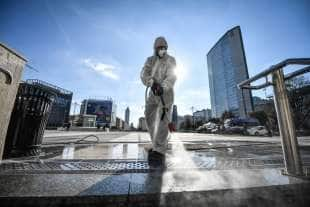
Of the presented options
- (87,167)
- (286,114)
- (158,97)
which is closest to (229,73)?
(158,97)

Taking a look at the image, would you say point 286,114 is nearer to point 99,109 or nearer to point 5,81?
point 5,81

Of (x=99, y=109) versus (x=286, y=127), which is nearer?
(x=286, y=127)

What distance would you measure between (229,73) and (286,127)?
74999mm

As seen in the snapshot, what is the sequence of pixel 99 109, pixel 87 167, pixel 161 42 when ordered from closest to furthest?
pixel 87 167 → pixel 161 42 → pixel 99 109

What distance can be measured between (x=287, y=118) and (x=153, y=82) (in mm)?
1718

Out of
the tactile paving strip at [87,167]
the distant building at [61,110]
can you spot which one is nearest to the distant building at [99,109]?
the distant building at [61,110]

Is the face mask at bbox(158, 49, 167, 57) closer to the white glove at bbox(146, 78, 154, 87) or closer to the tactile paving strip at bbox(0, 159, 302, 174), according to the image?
the white glove at bbox(146, 78, 154, 87)

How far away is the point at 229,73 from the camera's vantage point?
6800 cm

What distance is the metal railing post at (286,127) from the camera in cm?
141

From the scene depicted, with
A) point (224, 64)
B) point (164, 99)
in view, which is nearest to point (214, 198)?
point (164, 99)

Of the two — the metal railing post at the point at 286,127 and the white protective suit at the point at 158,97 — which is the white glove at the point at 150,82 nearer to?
the white protective suit at the point at 158,97

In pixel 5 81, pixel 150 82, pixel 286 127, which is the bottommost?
pixel 286 127

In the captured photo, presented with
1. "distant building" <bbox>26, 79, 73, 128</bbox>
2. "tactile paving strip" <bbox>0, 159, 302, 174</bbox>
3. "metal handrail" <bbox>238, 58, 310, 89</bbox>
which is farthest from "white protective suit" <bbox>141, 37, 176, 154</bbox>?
"distant building" <bbox>26, 79, 73, 128</bbox>

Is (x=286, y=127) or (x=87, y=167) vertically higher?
(x=286, y=127)
